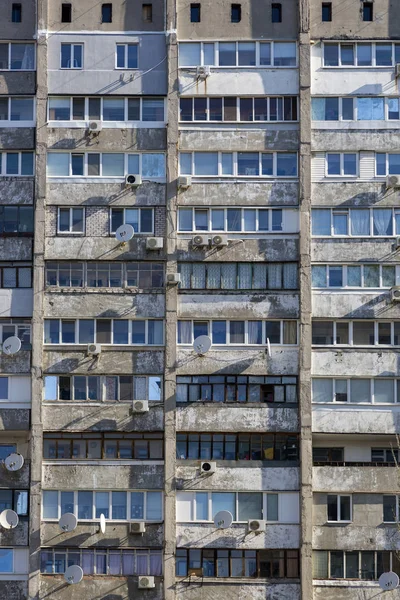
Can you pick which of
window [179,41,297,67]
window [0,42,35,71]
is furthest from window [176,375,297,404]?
window [0,42,35,71]

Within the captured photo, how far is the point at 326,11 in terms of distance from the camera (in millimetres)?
48250

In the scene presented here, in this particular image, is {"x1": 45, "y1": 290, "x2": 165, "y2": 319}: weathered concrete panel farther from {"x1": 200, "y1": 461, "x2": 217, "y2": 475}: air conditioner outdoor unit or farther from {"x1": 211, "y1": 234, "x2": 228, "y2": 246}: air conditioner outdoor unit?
{"x1": 200, "y1": 461, "x2": 217, "y2": 475}: air conditioner outdoor unit

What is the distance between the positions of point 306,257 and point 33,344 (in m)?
10.8

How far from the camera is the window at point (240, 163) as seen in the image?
47.3 metres

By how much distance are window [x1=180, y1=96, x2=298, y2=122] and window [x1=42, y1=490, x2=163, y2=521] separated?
573 inches

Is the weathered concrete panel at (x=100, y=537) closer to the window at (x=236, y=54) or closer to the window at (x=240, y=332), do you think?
the window at (x=240, y=332)

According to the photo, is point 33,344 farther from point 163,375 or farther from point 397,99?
point 397,99

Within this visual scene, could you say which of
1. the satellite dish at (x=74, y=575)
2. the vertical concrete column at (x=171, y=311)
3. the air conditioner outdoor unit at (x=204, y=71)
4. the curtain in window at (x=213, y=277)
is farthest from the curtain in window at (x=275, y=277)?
the satellite dish at (x=74, y=575)

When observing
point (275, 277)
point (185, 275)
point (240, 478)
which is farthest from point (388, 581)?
point (185, 275)

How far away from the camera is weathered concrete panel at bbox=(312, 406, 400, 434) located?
4550cm

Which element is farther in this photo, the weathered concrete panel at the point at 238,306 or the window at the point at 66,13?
the window at the point at 66,13

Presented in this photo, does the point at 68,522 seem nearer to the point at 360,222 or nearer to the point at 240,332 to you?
the point at 240,332

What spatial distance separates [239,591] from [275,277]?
11699mm

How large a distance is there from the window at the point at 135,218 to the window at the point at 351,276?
6493mm
